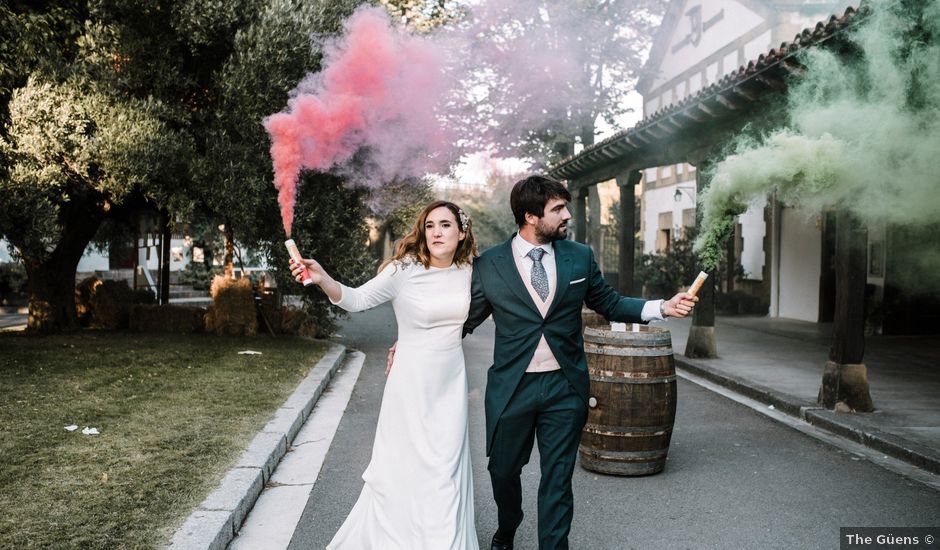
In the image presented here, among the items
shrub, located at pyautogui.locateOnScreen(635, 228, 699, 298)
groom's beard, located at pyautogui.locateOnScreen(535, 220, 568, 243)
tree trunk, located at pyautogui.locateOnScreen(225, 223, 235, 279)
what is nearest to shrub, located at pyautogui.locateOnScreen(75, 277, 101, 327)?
tree trunk, located at pyautogui.locateOnScreen(225, 223, 235, 279)

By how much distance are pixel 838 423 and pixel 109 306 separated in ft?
40.8

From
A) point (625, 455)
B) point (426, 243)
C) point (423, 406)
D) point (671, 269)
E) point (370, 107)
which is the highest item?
point (370, 107)

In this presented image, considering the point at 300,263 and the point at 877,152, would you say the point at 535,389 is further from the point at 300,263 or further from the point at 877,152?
the point at 877,152

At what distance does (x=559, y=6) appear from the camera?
21484 millimetres

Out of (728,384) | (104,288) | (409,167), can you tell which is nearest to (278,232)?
(409,167)

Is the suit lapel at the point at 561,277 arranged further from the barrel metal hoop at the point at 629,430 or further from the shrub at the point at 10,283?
the shrub at the point at 10,283

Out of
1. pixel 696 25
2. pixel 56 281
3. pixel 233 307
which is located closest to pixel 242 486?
pixel 233 307

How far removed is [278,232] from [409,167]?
221cm

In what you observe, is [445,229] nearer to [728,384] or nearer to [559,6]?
[728,384]

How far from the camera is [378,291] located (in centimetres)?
408

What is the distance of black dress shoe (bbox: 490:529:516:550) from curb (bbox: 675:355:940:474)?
151 inches

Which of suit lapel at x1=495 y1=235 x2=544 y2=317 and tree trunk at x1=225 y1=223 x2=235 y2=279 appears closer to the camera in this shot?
suit lapel at x1=495 y1=235 x2=544 y2=317

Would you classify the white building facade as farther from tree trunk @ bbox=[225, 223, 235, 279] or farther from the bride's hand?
the bride's hand

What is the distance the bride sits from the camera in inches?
A: 151
